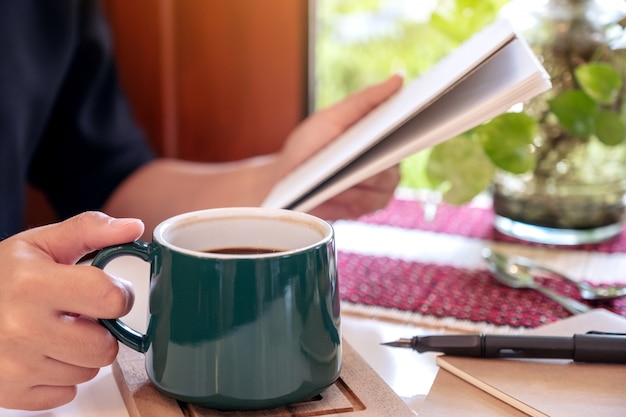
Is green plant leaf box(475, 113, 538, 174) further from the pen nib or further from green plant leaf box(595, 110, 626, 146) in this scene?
the pen nib

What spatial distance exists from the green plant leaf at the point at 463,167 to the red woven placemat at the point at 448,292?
0.27ft

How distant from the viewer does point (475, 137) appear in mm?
825

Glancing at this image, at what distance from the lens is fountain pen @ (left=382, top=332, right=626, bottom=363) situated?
0.54m

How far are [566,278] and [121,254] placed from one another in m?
0.46

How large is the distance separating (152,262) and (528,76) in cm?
30

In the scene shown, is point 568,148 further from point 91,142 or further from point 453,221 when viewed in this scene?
point 91,142

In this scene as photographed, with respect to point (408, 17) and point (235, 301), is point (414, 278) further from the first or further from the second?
point (408, 17)

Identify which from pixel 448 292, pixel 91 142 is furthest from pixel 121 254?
pixel 91 142

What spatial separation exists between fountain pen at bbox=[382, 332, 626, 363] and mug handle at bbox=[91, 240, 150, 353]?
18 cm

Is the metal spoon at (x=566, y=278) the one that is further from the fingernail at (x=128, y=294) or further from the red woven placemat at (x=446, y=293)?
the fingernail at (x=128, y=294)

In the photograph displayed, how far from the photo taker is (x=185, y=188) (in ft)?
3.56

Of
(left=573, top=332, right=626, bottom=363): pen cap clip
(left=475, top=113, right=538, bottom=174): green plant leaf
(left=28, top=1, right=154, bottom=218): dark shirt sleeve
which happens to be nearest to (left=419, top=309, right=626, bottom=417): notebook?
(left=573, top=332, right=626, bottom=363): pen cap clip

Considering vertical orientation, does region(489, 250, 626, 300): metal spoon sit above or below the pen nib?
below

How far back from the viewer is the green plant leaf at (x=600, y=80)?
2.49ft
